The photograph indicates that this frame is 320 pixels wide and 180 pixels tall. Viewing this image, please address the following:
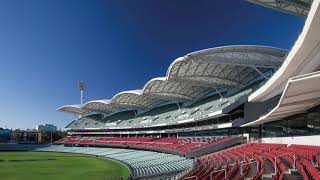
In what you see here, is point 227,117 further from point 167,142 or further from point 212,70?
point 167,142

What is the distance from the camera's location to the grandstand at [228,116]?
49.3 feet

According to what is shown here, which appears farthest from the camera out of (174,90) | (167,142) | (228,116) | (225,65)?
(174,90)

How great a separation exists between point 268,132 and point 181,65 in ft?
47.4

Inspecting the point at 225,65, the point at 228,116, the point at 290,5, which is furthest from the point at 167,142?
the point at 290,5

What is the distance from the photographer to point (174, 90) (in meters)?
67.9

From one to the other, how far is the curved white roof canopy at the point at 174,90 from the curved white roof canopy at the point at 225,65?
9.02m

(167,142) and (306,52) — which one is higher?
(306,52)

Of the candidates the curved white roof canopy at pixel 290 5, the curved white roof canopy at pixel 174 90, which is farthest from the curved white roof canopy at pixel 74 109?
the curved white roof canopy at pixel 290 5

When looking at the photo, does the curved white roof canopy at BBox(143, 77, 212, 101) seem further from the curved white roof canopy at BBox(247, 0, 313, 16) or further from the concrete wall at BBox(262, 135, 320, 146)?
the curved white roof canopy at BBox(247, 0, 313, 16)

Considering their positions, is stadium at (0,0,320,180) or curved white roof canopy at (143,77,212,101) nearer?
stadium at (0,0,320,180)

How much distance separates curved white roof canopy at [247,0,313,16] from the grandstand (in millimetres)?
63

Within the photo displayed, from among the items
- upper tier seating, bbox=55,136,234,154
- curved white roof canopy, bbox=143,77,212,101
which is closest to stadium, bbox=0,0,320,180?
curved white roof canopy, bbox=143,77,212,101

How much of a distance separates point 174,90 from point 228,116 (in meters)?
19.3

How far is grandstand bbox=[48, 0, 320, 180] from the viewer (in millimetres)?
15018
